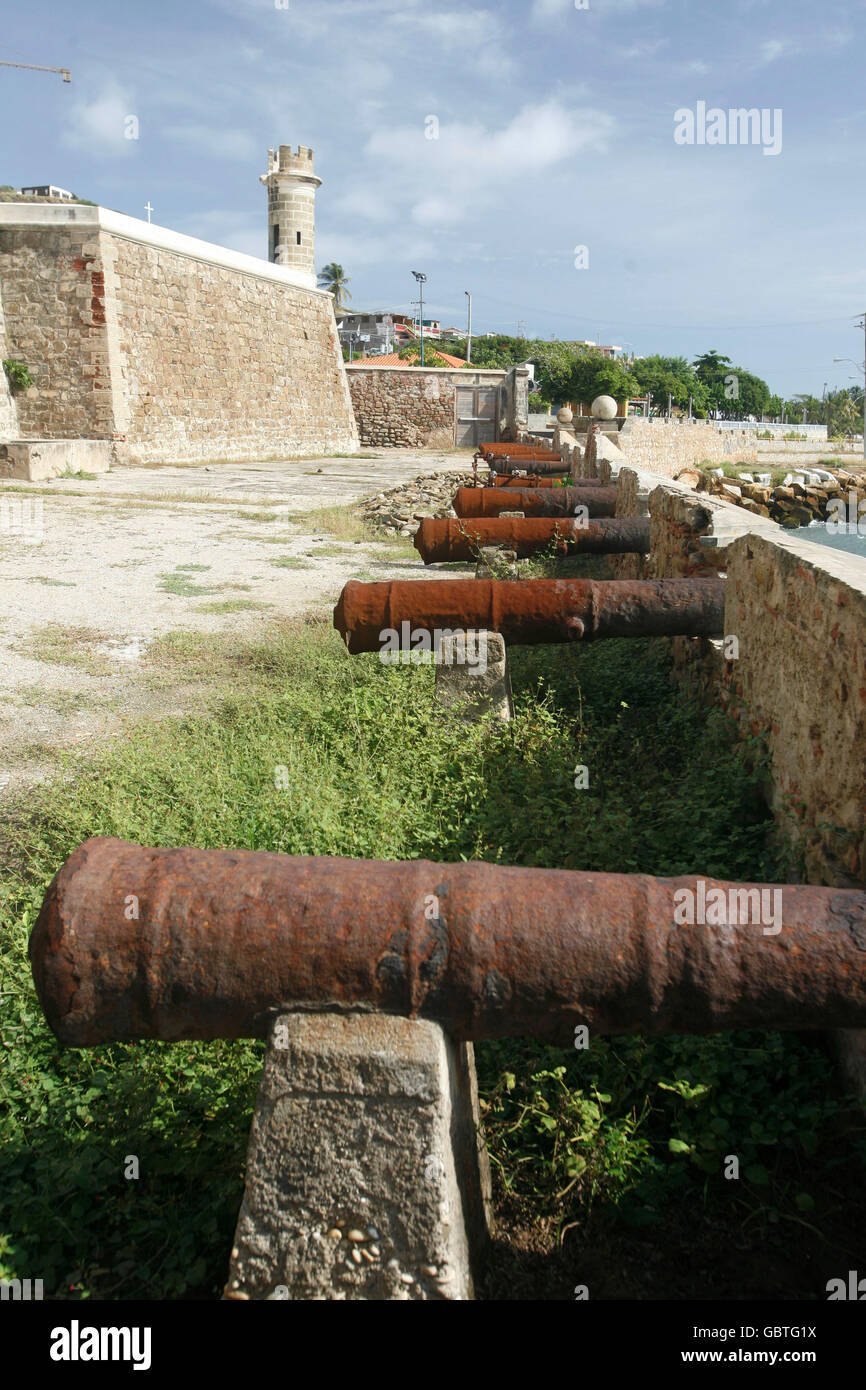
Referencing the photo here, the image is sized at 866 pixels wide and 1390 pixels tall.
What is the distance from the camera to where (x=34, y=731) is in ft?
16.2

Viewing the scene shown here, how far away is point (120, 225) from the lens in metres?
18.9

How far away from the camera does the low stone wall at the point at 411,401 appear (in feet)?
104

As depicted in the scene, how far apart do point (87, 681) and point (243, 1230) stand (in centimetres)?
452

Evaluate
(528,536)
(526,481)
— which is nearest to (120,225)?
(526,481)

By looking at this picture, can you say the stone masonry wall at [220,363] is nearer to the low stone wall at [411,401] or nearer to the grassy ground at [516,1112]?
the low stone wall at [411,401]

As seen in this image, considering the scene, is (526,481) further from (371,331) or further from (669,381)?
(371,331)

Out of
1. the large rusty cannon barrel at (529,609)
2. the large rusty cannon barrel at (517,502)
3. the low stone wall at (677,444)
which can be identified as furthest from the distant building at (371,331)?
the large rusty cannon barrel at (529,609)

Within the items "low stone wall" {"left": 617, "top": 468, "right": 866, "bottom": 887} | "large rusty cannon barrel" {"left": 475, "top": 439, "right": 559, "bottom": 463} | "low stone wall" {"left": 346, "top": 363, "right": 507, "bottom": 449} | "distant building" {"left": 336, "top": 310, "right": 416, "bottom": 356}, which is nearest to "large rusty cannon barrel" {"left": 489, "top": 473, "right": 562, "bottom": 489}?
"large rusty cannon barrel" {"left": 475, "top": 439, "right": 559, "bottom": 463}

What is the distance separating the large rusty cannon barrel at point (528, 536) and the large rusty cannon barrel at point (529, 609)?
6.26 feet

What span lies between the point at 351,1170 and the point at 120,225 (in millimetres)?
20841

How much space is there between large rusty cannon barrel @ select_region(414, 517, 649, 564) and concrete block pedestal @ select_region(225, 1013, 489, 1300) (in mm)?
5117

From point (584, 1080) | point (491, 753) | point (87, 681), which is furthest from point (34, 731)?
point (584, 1080)

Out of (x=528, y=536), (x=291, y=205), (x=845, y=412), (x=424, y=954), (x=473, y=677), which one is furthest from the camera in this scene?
(x=845, y=412)

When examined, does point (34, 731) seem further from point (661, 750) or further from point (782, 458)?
point (782, 458)
